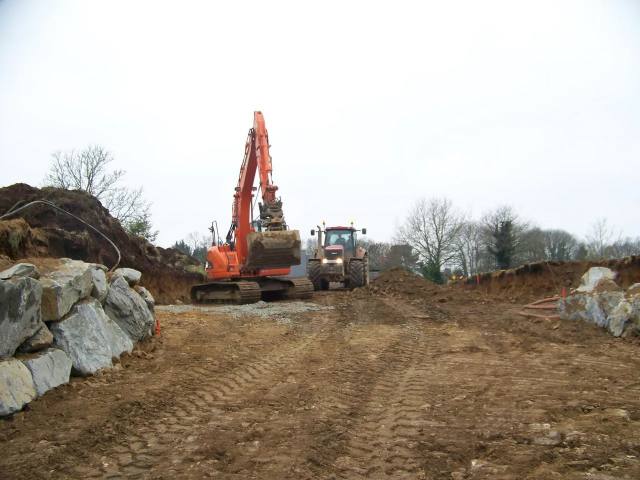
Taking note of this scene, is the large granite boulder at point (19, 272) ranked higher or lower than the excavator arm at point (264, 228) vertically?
lower

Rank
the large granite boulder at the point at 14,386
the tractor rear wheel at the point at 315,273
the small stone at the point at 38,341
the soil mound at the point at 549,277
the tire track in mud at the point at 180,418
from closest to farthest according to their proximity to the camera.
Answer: the tire track in mud at the point at 180,418 → the large granite boulder at the point at 14,386 → the small stone at the point at 38,341 → the soil mound at the point at 549,277 → the tractor rear wheel at the point at 315,273

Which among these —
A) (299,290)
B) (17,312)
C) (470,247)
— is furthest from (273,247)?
(470,247)

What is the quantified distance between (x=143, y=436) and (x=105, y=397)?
4.12ft

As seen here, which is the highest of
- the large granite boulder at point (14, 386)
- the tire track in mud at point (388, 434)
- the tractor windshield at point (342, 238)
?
the tractor windshield at point (342, 238)

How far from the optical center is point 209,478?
3.26 m

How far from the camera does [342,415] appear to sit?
4480 millimetres

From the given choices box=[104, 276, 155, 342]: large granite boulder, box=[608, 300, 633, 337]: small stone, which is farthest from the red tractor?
box=[104, 276, 155, 342]: large granite boulder

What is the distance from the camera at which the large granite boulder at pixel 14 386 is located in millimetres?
4332

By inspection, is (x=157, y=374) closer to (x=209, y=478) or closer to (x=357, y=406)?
(x=357, y=406)

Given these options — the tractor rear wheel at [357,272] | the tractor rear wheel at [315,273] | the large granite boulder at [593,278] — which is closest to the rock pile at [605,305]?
the large granite boulder at [593,278]

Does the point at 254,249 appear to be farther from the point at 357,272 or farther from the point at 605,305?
the point at 605,305

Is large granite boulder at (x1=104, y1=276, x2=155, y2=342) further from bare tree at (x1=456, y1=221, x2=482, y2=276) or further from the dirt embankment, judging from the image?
bare tree at (x1=456, y1=221, x2=482, y2=276)

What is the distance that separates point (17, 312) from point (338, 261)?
16563 millimetres

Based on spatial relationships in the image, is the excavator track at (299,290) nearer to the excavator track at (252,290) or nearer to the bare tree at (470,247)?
the excavator track at (252,290)
